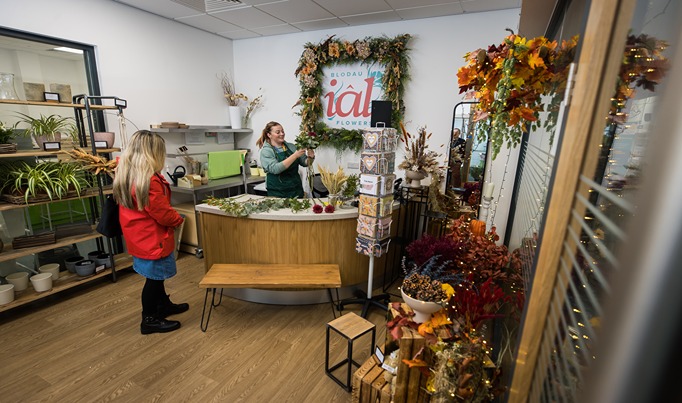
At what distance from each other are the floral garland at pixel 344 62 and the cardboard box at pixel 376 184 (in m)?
1.92

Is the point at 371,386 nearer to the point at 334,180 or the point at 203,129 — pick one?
the point at 334,180

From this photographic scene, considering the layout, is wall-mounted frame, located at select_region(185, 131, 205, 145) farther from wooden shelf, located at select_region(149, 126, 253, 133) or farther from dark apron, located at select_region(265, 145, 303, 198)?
dark apron, located at select_region(265, 145, 303, 198)

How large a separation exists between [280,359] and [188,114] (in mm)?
3812

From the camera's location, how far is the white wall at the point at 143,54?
10.1ft

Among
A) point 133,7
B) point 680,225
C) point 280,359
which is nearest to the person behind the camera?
point 680,225

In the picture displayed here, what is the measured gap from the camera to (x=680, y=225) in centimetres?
27

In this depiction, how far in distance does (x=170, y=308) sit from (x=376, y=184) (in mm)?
2230

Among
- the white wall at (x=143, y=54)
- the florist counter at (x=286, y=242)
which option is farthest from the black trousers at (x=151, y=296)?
the white wall at (x=143, y=54)

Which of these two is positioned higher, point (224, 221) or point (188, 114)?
point (188, 114)

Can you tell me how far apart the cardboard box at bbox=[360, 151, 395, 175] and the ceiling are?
2119 mm

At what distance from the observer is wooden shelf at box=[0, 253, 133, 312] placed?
2725mm

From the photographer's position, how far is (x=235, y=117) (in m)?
5.13

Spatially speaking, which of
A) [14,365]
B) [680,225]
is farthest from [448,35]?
[14,365]

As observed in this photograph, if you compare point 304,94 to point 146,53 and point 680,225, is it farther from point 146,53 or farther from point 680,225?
point 680,225
